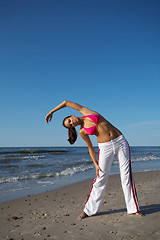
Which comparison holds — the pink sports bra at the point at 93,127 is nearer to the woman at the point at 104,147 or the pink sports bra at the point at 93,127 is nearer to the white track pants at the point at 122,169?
the woman at the point at 104,147

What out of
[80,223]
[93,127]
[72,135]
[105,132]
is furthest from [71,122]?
[80,223]

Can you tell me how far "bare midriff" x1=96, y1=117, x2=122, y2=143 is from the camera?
324cm

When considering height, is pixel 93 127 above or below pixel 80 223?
above

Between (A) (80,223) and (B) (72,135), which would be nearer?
(A) (80,223)

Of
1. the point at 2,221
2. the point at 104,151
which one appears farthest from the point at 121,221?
the point at 2,221

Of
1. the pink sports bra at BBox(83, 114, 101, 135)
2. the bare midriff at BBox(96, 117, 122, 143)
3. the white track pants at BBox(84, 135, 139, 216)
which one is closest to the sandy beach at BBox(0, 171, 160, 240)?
the white track pants at BBox(84, 135, 139, 216)

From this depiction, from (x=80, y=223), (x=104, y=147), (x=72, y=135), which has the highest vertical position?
(x=72, y=135)

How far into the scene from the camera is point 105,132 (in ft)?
10.7

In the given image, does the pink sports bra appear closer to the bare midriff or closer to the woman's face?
the bare midriff

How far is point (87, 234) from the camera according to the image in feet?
9.12

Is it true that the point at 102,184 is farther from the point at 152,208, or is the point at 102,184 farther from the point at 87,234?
the point at 152,208

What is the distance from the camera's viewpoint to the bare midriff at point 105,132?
3242 mm

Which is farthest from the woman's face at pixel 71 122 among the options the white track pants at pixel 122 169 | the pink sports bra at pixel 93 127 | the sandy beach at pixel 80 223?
the sandy beach at pixel 80 223

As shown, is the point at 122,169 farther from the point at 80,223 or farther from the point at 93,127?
the point at 80,223
